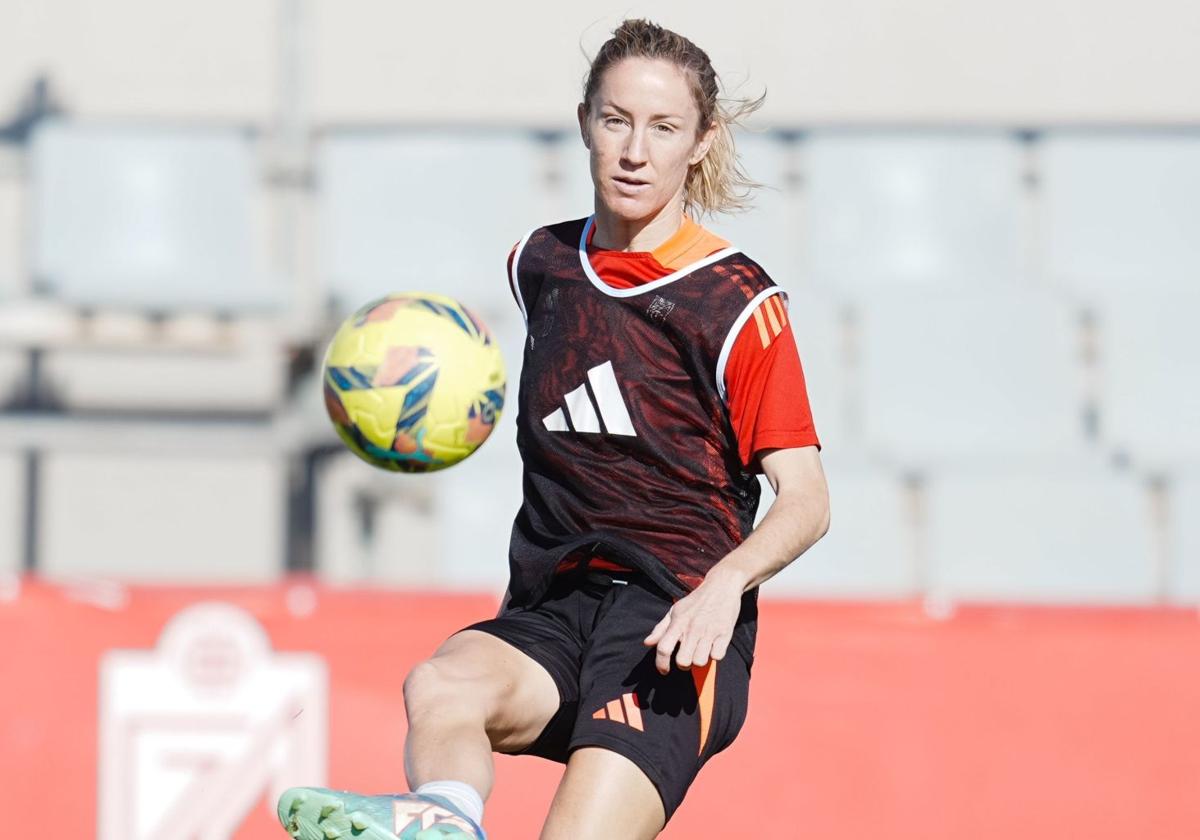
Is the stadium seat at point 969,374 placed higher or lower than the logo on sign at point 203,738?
higher

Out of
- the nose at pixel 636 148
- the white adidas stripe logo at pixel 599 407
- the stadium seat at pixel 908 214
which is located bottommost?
the white adidas stripe logo at pixel 599 407

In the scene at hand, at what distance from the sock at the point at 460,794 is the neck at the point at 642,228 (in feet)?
4.17

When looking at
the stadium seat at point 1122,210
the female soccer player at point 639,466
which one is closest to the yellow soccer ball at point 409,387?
the female soccer player at point 639,466

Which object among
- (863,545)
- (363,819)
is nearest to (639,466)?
(363,819)

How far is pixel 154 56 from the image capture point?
10.6 meters

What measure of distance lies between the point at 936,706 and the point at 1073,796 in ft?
1.82

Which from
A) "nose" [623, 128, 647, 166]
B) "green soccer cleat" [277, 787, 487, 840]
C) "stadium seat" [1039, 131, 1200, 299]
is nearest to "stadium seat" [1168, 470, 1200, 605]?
"stadium seat" [1039, 131, 1200, 299]

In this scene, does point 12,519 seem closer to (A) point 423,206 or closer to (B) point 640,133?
(A) point 423,206

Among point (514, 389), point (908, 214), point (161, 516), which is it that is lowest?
point (161, 516)

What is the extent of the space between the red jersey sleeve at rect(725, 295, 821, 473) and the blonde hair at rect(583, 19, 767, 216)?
0.44 metres

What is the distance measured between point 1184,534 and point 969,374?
1.42 meters

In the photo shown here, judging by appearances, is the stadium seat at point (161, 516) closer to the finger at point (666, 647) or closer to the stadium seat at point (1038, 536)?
the stadium seat at point (1038, 536)

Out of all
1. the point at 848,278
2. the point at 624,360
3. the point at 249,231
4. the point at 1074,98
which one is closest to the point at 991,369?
the point at 848,278

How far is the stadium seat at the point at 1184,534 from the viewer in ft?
27.4
